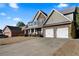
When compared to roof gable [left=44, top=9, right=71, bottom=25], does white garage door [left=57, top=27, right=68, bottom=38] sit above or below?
below

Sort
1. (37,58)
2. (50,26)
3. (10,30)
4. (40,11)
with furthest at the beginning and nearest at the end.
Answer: (10,30) < (40,11) < (50,26) < (37,58)

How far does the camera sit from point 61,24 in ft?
86.3

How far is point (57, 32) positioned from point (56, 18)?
3.06m

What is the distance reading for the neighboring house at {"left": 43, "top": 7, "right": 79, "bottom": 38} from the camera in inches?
988

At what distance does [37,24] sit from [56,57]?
1006 inches

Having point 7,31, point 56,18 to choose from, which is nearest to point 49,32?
point 56,18

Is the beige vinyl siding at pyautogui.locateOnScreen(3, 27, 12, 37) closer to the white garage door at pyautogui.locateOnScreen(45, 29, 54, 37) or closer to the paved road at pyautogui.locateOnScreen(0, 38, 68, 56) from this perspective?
the white garage door at pyautogui.locateOnScreen(45, 29, 54, 37)

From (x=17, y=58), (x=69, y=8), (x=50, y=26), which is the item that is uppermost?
(x=69, y=8)

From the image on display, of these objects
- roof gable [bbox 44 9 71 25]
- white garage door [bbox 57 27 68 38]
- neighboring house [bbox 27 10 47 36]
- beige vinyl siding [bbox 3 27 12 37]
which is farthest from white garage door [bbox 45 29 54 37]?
beige vinyl siding [bbox 3 27 12 37]

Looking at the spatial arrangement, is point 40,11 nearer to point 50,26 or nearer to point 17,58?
point 50,26

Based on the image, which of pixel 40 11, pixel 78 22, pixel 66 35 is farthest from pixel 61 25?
pixel 40 11

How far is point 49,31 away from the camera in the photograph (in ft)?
95.1

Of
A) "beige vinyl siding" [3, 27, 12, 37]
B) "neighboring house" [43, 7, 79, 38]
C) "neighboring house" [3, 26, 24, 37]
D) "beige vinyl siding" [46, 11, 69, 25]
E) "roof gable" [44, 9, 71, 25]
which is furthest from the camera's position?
"beige vinyl siding" [3, 27, 12, 37]

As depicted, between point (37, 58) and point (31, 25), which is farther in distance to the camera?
point (31, 25)
